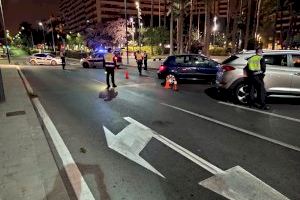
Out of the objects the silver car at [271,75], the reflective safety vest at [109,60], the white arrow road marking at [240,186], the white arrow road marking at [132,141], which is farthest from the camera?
the reflective safety vest at [109,60]

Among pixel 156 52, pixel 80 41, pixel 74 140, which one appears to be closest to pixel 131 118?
pixel 74 140

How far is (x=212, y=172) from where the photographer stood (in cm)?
467

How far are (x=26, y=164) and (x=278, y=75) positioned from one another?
818 cm

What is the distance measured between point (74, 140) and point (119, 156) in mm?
1435

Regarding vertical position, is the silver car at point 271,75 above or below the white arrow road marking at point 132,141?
above

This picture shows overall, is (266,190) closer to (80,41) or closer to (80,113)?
(80,113)

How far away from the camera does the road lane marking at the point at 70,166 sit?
13.1ft

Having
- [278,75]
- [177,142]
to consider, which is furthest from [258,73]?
[177,142]

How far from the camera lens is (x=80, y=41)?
97000 millimetres

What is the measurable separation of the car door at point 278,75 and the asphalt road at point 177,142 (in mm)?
636

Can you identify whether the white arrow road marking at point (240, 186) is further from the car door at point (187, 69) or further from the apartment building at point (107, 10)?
the apartment building at point (107, 10)

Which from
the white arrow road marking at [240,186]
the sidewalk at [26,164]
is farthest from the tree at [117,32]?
the white arrow road marking at [240,186]

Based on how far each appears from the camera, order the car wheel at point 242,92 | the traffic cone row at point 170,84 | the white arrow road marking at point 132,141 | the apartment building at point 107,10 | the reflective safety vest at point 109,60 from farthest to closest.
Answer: the apartment building at point 107,10 → the reflective safety vest at point 109,60 → the traffic cone row at point 170,84 → the car wheel at point 242,92 → the white arrow road marking at point 132,141

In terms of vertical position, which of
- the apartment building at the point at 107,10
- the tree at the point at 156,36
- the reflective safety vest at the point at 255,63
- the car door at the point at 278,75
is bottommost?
the car door at the point at 278,75
